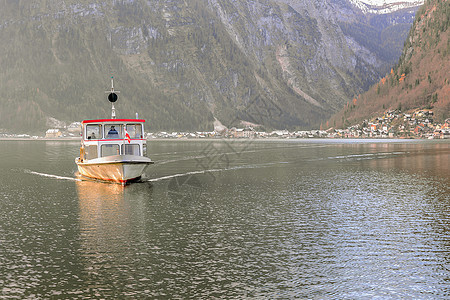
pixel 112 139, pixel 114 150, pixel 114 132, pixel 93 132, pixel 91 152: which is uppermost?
pixel 93 132

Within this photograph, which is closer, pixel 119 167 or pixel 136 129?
pixel 119 167

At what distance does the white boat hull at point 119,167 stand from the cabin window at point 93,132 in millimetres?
4563

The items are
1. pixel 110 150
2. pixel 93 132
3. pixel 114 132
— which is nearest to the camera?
pixel 114 132

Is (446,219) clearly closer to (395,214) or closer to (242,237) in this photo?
(395,214)

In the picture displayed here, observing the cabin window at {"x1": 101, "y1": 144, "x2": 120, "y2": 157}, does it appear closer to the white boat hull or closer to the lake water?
the white boat hull

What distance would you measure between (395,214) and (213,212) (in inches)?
649

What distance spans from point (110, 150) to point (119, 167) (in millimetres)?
5700

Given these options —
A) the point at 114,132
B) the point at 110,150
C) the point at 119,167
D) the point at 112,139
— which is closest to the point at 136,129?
the point at 114,132

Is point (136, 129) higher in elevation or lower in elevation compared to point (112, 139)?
higher

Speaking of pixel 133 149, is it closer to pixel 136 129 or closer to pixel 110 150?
pixel 136 129

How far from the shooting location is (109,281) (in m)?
24.1

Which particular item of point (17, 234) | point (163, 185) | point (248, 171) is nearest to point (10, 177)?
point (163, 185)

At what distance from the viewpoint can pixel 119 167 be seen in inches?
2594

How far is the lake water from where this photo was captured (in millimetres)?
23328
